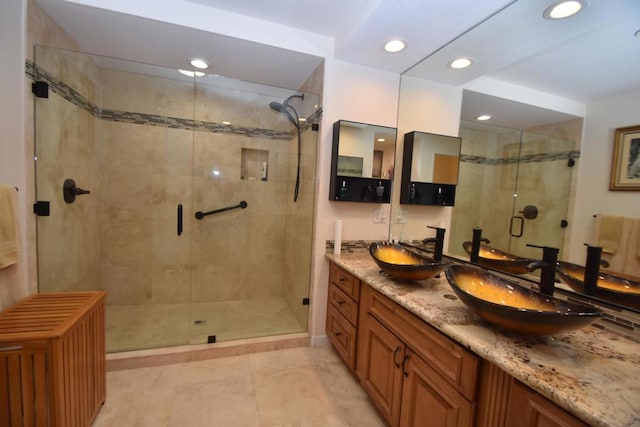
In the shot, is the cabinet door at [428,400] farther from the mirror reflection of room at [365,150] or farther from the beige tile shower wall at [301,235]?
the mirror reflection of room at [365,150]

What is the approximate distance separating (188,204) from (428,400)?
265 centimetres

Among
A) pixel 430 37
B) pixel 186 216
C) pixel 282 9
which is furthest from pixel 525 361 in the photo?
pixel 186 216

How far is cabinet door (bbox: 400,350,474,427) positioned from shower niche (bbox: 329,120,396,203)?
1.26 metres

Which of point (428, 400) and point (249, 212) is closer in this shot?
point (428, 400)

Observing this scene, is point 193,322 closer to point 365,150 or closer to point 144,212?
point 144,212

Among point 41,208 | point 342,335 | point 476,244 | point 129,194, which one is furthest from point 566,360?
point 129,194

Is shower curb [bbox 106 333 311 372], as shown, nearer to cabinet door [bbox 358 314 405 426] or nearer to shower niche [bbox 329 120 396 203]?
cabinet door [bbox 358 314 405 426]

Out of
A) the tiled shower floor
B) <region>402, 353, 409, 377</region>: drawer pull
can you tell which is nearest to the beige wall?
the tiled shower floor

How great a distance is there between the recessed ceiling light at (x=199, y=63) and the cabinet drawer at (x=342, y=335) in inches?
92.5

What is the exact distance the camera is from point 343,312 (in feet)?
6.36

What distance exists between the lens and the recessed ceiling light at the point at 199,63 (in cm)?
222

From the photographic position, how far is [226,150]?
274 cm

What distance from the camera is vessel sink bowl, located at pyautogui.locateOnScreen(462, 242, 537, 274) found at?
1.40m

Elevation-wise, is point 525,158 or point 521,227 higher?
point 525,158
